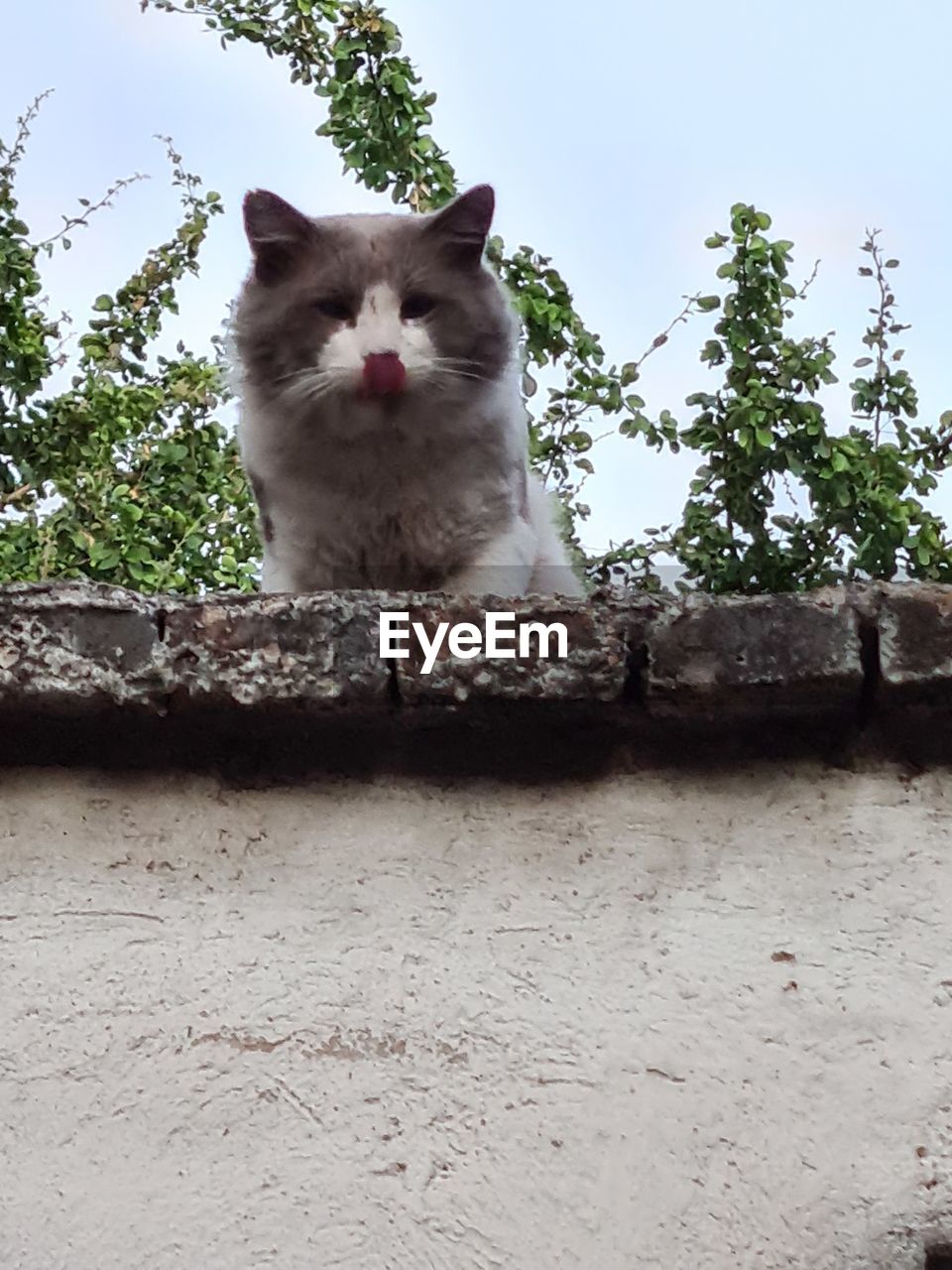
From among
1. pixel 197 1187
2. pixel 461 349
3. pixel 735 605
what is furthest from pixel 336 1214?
pixel 461 349

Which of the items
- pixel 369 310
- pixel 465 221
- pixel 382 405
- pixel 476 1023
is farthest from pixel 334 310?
pixel 476 1023

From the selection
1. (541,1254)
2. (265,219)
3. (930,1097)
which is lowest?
(541,1254)

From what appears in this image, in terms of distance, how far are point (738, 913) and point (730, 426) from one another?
10.4ft

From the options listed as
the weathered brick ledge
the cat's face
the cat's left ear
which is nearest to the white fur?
the cat's face

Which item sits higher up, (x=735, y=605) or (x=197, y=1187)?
(x=735, y=605)

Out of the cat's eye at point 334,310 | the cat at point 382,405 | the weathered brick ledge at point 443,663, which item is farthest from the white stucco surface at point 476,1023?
the cat's eye at point 334,310

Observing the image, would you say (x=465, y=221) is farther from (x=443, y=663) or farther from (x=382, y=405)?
(x=443, y=663)

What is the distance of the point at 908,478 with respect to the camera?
16.0 ft

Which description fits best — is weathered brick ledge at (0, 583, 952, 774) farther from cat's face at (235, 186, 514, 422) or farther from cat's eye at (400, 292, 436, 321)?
cat's eye at (400, 292, 436, 321)

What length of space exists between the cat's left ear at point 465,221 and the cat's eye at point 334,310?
0.76 ft

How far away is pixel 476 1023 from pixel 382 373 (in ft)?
3.87

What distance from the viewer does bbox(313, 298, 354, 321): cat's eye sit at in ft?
8.77

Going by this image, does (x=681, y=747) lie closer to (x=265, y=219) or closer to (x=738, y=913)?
(x=738, y=913)

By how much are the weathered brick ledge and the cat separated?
33.5 inches
